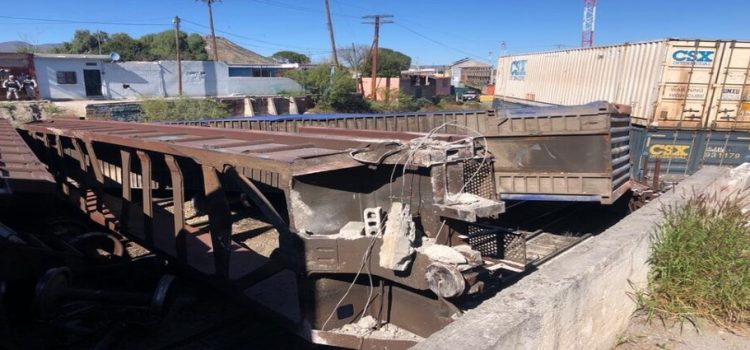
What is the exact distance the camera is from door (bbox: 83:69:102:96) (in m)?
31.2

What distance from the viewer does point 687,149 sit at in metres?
12.4

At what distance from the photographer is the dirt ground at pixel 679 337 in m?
3.10

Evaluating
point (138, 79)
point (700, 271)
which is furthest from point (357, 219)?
Answer: point (138, 79)

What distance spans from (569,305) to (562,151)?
20.9 ft

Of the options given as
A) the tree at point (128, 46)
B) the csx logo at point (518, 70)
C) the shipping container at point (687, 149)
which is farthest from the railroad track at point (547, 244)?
the tree at point (128, 46)

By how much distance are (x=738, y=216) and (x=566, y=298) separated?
260 centimetres

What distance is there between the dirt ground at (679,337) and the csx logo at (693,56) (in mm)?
11573

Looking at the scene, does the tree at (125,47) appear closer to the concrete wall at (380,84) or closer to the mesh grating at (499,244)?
the concrete wall at (380,84)

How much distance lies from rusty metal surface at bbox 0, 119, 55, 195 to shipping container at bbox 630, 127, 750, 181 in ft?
41.7

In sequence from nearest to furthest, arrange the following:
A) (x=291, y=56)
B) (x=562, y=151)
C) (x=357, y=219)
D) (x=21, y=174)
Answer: (x=357, y=219) → (x=21, y=174) → (x=562, y=151) → (x=291, y=56)

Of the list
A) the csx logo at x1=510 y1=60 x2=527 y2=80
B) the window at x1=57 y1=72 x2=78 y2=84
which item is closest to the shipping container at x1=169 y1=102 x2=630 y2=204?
the csx logo at x1=510 y1=60 x2=527 y2=80

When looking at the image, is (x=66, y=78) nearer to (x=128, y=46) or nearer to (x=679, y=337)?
(x=128, y=46)

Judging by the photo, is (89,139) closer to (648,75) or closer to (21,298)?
(21,298)

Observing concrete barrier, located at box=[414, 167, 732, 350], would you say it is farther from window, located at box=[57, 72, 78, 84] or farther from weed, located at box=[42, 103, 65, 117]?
window, located at box=[57, 72, 78, 84]
